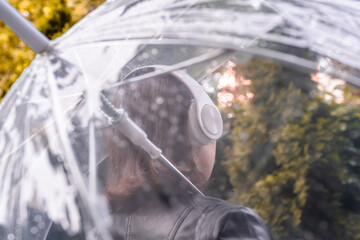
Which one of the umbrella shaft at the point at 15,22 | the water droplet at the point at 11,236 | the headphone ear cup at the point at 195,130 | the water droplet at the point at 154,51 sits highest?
the umbrella shaft at the point at 15,22

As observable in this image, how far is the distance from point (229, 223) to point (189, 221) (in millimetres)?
130

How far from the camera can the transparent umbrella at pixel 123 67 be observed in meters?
1.14

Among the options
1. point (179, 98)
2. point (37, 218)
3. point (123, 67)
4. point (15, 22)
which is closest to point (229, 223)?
point (179, 98)

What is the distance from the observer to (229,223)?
102 centimetres

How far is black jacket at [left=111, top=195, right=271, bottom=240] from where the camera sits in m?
1.02

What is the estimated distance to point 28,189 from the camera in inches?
49.6

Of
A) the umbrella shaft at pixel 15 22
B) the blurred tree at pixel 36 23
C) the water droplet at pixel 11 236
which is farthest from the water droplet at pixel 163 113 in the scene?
the blurred tree at pixel 36 23

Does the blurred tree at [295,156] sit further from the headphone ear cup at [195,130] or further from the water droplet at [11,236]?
the water droplet at [11,236]

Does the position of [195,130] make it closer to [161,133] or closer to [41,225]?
[161,133]

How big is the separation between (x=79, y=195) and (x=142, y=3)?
65 cm

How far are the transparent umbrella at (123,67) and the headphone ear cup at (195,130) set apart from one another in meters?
0.08

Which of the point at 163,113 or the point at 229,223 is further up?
the point at 163,113

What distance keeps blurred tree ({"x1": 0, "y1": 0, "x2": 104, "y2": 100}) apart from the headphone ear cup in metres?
2.03

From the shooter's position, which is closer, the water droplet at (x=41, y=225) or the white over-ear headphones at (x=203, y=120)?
the white over-ear headphones at (x=203, y=120)
